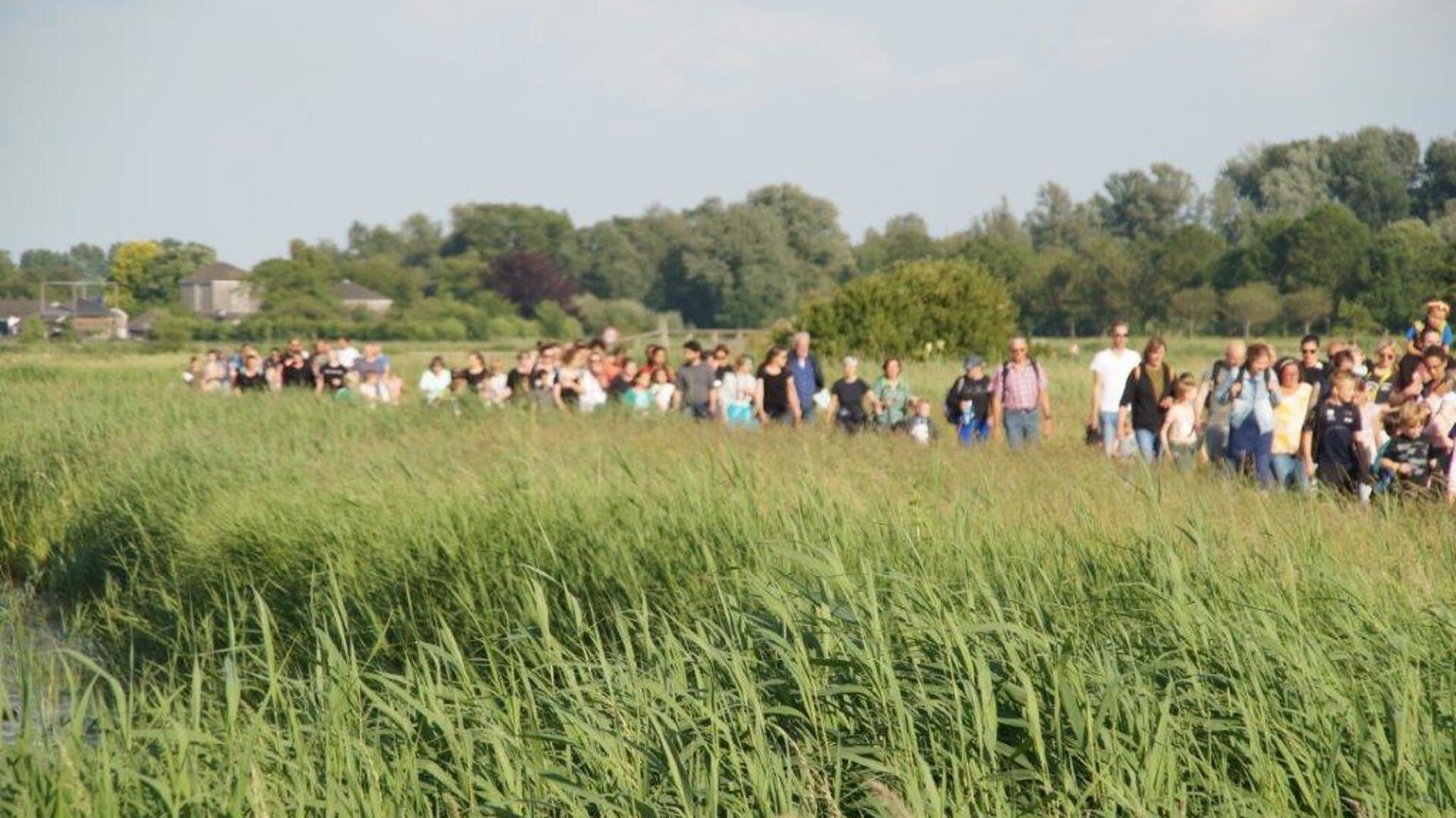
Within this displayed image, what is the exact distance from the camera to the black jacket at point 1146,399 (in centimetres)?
1384

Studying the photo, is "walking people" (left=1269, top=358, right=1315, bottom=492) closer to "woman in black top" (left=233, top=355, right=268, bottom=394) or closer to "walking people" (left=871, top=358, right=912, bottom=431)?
"walking people" (left=871, top=358, right=912, bottom=431)

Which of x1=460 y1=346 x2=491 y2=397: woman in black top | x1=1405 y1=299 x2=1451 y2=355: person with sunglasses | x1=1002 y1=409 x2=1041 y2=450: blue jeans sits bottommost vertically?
x1=1002 y1=409 x2=1041 y2=450: blue jeans

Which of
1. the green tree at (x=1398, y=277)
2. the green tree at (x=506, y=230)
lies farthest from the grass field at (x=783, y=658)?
the green tree at (x=506, y=230)

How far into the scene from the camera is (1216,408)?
14.4 meters

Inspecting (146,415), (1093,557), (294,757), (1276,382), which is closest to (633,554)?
(1093,557)

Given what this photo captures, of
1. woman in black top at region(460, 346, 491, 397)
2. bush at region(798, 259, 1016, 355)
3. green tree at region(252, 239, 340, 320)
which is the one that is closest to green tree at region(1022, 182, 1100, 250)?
green tree at region(252, 239, 340, 320)

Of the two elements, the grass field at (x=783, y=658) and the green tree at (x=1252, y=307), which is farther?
the green tree at (x=1252, y=307)

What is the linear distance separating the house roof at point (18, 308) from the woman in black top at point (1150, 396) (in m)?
117

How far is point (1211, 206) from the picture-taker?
96562 mm

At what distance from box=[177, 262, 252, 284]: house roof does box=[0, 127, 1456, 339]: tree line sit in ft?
4.51

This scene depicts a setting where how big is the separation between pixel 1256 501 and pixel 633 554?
276 centimetres

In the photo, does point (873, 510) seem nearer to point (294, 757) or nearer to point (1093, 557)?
point (1093, 557)

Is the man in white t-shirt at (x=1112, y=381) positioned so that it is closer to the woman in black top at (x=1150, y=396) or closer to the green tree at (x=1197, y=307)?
the woman in black top at (x=1150, y=396)

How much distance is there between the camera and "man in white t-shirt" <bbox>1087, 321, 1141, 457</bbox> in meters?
14.7
